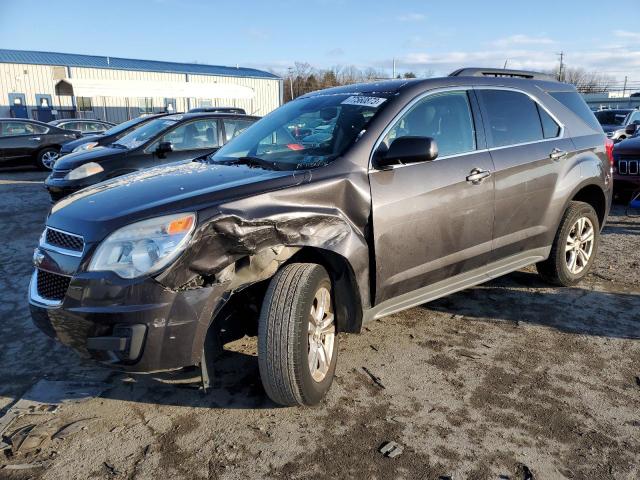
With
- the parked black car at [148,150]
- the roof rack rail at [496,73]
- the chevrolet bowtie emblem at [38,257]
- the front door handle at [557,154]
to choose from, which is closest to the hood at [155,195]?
the chevrolet bowtie emblem at [38,257]

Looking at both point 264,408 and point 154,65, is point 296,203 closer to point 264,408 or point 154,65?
point 264,408

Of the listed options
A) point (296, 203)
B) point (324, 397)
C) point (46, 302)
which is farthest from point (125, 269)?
point (324, 397)

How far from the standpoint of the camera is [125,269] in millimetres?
2408

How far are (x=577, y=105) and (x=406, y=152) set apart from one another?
261 cm

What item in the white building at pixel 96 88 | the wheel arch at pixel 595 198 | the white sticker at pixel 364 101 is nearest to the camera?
the white sticker at pixel 364 101

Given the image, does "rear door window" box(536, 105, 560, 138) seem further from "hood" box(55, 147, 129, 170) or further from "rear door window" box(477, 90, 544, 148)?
"hood" box(55, 147, 129, 170)

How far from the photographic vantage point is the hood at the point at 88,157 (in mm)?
7629

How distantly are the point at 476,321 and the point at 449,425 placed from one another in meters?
1.47

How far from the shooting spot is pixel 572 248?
4.64 m

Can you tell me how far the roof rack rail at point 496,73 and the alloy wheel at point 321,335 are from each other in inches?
82.5

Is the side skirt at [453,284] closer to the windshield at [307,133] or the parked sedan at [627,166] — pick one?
the windshield at [307,133]

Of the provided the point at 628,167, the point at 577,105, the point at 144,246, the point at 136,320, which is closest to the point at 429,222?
the point at 144,246

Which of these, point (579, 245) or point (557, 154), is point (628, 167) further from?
A: point (557, 154)

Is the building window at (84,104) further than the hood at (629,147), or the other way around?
the building window at (84,104)
